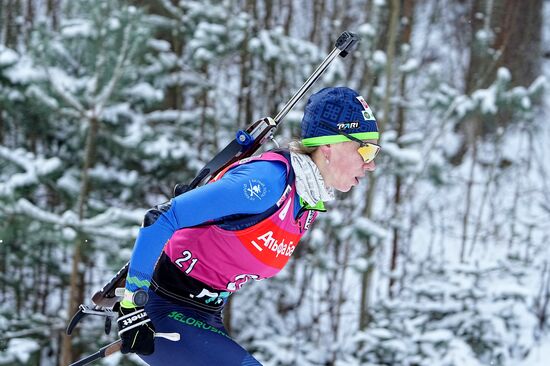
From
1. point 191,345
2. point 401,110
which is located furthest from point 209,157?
point 191,345

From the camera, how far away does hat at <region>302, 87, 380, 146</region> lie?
242cm

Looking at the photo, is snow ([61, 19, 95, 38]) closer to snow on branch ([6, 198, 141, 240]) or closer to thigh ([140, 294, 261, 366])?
snow on branch ([6, 198, 141, 240])

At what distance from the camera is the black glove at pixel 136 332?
2143 millimetres

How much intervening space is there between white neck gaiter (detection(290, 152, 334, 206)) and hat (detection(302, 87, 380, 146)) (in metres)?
0.12

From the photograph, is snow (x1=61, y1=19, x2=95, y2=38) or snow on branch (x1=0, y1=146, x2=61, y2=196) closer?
snow on branch (x1=0, y1=146, x2=61, y2=196)

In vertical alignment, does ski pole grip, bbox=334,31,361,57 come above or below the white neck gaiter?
above

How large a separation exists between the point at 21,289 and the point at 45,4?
4.95m

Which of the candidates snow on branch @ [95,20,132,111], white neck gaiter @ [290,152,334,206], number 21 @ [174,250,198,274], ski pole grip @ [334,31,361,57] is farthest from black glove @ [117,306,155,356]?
snow on branch @ [95,20,132,111]

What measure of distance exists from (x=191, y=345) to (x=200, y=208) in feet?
1.74

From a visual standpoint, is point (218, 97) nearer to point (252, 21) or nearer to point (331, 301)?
point (252, 21)

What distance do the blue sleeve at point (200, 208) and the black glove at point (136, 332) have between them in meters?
0.08

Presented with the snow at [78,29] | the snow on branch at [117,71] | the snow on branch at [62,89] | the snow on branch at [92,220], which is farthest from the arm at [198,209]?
the snow at [78,29]

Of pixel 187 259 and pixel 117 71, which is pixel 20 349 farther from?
pixel 187 259

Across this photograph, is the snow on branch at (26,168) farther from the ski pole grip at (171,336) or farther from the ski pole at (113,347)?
the ski pole grip at (171,336)
